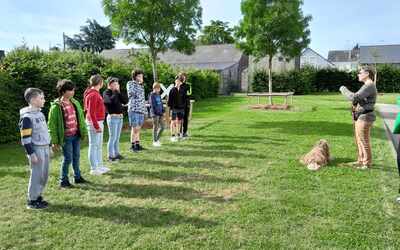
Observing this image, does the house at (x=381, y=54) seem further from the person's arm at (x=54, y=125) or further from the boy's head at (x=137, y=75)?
the person's arm at (x=54, y=125)

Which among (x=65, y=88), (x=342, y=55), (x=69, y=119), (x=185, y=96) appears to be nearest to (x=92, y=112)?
(x=69, y=119)

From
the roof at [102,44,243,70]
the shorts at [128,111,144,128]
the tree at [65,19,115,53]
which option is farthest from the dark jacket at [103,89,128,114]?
the tree at [65,19,115,53]

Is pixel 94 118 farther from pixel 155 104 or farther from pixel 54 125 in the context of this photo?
pixel 155 104

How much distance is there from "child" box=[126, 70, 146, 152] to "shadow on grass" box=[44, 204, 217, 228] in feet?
12.4

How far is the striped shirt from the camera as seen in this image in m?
5.91

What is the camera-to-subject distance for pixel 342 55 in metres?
92.8

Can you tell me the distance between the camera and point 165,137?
1104 centimetres

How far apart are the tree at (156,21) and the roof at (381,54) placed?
2367 inches

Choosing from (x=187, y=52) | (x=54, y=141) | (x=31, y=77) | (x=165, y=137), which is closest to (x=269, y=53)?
(x=187, y=52)

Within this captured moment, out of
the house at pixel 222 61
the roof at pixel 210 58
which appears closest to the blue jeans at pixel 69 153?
the house at pixel 222 61

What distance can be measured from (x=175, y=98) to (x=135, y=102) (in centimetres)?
169

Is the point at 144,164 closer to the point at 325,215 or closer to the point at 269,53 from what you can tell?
the point at 325,215

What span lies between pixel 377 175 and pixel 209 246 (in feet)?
13.5

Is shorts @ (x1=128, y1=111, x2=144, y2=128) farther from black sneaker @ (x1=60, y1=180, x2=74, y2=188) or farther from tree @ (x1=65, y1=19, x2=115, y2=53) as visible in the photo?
tree @ (x1=65, y1=19, x2=115, y2=53)
